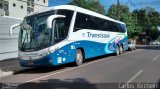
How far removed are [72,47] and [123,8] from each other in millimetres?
57166

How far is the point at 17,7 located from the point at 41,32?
124ft

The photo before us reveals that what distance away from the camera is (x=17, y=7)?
50906 millimetres

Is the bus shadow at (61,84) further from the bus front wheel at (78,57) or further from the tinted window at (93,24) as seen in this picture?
the tinted window at (93,24)

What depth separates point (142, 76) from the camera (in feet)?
40.1

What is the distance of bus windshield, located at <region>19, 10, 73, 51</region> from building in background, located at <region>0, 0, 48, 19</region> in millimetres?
30019

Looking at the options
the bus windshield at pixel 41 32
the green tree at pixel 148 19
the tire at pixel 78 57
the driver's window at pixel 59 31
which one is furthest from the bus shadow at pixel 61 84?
the green tree at pixel 148 19

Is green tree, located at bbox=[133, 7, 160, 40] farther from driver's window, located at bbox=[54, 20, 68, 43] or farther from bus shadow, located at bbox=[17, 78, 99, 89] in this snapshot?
bus shadow, located at bbox=[17, 78, 99, 89]

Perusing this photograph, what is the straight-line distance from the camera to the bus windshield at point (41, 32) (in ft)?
47.8

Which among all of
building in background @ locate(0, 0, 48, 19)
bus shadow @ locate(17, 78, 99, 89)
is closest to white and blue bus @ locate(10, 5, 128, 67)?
bus shadow @ locate(17, 78, 99, 89)

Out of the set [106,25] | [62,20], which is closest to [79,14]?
[62,20]

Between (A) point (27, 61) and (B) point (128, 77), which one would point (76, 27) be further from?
(B) point (128, 77)

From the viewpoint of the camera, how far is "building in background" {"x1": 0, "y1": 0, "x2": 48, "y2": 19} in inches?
1819

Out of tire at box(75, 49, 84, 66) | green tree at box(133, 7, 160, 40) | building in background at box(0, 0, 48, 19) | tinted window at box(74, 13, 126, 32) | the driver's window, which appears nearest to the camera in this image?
the driver's window

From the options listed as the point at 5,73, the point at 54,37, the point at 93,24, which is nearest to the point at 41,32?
the point at 54,37
